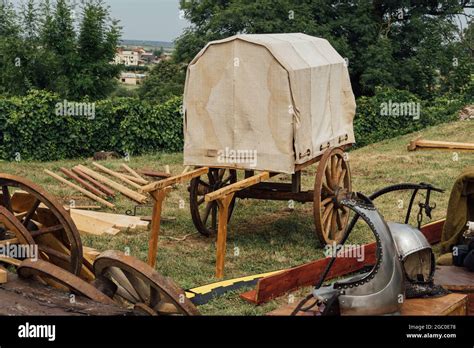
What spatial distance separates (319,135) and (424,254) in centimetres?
404

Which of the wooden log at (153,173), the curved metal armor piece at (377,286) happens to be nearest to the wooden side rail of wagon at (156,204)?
the curved metal armor piece at (377,286)

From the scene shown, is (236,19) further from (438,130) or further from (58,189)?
(58,189)

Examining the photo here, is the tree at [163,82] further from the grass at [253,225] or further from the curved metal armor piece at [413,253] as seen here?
the curved metal armor piece at [413,253]

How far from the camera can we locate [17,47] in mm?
27125

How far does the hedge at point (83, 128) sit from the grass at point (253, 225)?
5.87 feet

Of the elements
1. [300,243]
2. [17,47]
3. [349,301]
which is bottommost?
[300,243]

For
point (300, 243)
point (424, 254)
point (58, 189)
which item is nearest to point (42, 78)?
point (58, 189)

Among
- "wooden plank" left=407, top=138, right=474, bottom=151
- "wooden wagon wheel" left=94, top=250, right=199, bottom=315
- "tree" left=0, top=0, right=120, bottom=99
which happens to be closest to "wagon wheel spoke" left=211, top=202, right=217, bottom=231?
"wooden wagon wheel" left=94, top=250, right=199, bottom=315

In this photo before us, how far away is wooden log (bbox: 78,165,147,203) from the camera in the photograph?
1359cm

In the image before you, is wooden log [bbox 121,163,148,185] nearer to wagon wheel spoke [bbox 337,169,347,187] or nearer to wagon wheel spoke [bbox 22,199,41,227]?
wagon wheel spoke [bbox 337,169,347,187]

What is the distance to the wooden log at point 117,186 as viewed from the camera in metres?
13.6

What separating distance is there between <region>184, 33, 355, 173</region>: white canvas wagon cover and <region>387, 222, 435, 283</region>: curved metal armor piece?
10.6ft

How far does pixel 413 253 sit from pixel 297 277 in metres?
1.84

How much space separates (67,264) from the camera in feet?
24.3
